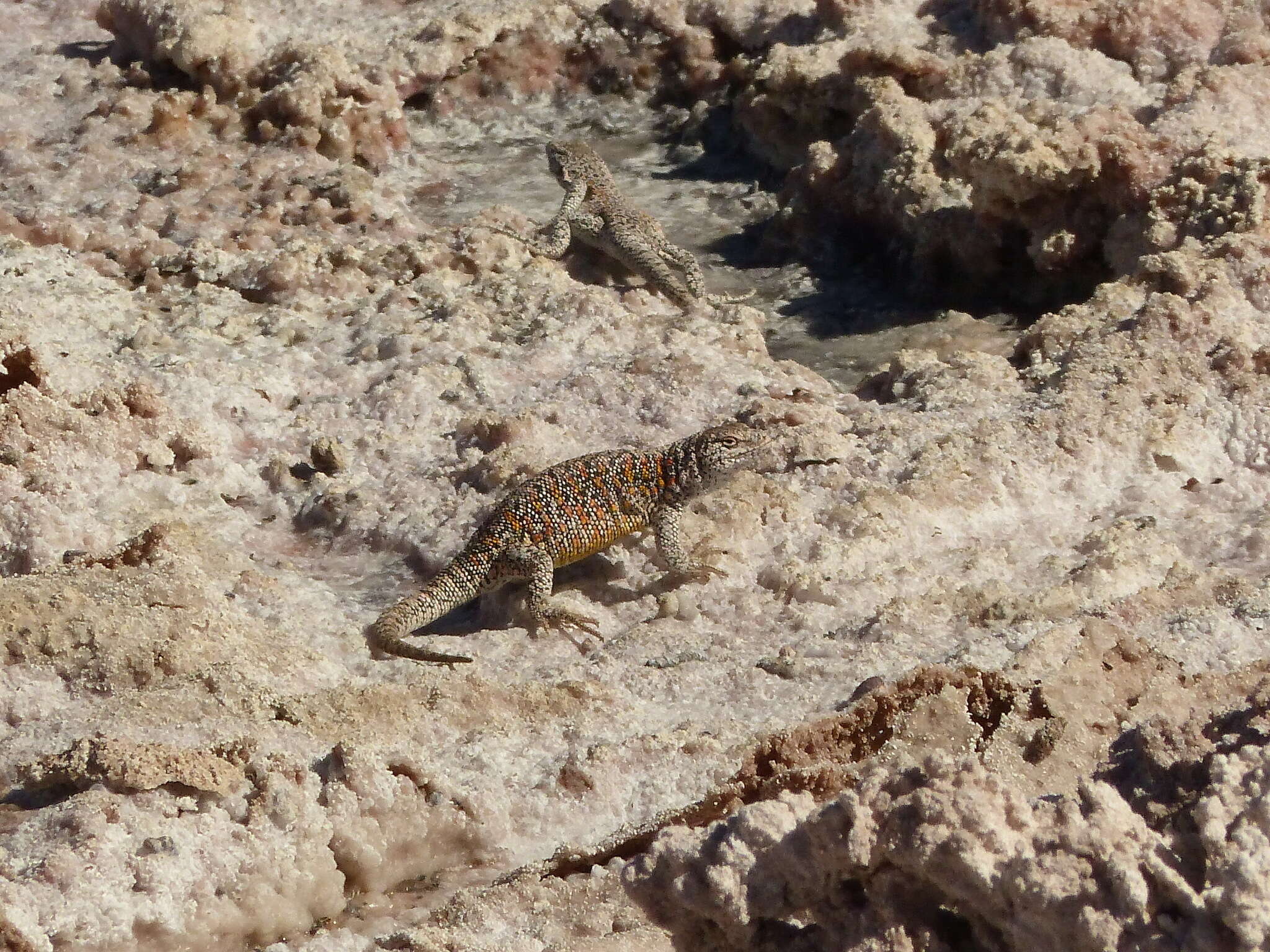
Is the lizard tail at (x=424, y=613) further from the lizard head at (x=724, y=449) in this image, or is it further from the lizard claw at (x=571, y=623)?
the lizard head at (x=724, y=449)

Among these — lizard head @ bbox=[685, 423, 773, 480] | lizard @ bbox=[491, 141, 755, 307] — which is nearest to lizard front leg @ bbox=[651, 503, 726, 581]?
lizard head @ bbox=[685, 423, 773, 480]

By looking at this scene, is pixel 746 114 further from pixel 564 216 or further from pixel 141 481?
pixel 141 481

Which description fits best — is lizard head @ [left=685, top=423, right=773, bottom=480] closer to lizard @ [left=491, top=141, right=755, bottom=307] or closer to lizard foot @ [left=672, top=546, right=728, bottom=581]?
lizard foot @ [left=672, top=546, right=728, bottom=581]

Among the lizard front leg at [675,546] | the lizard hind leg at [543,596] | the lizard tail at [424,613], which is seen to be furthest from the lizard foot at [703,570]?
the lizard tail at [424,613]

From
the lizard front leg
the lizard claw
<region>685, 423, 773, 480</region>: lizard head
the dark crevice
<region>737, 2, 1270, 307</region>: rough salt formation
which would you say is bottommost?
the dark crevice

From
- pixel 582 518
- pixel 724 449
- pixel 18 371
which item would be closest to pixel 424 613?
pixel 582 518

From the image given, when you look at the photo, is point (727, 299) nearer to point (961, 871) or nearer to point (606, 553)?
point (606, 553)

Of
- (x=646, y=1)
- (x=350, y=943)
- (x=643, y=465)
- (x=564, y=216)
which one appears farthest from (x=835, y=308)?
(x=350, y=943)
